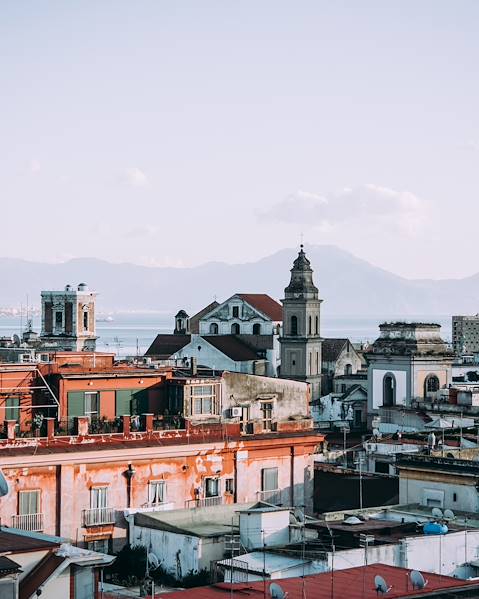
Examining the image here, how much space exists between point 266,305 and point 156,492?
71814 mm

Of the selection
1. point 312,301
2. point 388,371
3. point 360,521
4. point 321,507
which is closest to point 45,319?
point 312,301

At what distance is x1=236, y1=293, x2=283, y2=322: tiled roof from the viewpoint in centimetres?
10988

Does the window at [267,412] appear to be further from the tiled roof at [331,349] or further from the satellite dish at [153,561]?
the tiled roof at [331,349]

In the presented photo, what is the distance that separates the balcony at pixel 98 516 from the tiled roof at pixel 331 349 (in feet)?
223

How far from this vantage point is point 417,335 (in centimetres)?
7575

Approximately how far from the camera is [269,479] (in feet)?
145

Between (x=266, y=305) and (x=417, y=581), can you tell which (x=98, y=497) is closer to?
(x=417, y=581)

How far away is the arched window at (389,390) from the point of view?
2990 inches

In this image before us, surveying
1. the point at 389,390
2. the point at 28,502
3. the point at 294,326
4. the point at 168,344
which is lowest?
the point at 28,502

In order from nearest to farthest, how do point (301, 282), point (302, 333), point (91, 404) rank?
1. point (91, 404)
2. point (302, 333)
3. point (301, 282)

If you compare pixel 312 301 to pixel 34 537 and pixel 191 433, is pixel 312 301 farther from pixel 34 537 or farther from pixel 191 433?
pixel 34 537

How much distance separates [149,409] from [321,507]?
20.9 feet

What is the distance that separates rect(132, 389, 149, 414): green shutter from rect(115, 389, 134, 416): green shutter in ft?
0.62

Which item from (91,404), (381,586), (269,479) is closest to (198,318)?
(269,479)
